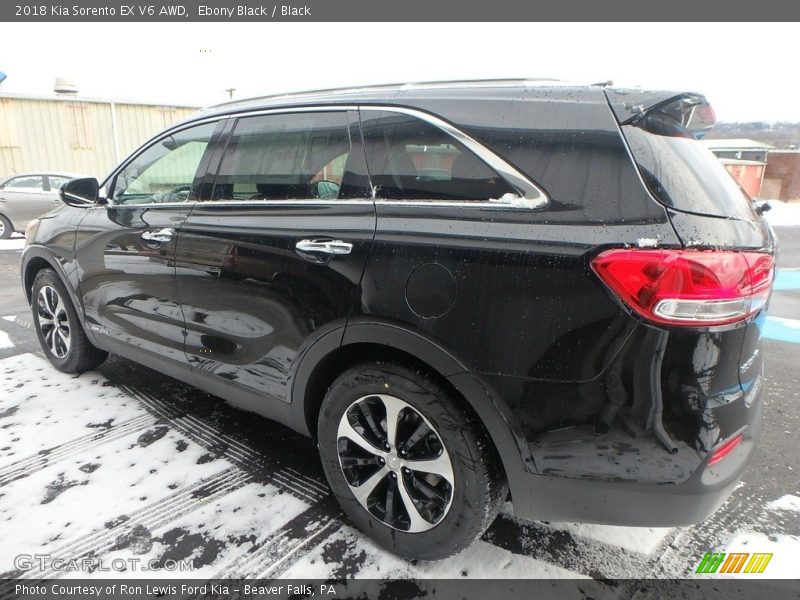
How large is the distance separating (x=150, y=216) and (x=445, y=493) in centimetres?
221

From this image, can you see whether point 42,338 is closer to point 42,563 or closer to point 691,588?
point 42,563

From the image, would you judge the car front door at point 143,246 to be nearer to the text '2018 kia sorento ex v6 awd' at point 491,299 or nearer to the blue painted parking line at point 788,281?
the text '2018 kia sorento ex v6 awd' at point 491,299

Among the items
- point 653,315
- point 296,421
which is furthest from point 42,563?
point 653,315

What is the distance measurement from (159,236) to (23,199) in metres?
10.4

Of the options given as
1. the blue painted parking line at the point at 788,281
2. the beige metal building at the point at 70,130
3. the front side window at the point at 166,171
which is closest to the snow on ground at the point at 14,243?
the beige metal building at the point at 70,130

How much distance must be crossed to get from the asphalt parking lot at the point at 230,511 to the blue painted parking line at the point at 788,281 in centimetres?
488

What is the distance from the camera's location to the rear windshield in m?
1.50

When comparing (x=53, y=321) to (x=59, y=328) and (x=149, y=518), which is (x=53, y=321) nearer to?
(x=59, y=328)

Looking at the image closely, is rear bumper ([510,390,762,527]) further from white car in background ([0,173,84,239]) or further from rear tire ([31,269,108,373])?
white car in background ([0,173,84,239])

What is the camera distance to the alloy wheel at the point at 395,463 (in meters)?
1.89

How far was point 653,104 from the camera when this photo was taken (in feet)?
5.22

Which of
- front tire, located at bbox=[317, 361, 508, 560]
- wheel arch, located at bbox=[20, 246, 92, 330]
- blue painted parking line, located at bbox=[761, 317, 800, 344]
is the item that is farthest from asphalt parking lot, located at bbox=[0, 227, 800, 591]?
blue painted parking line, located at bbox=[761, 317, 800, 344]

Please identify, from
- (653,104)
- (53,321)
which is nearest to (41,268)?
(53,321)

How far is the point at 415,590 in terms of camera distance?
194cm
